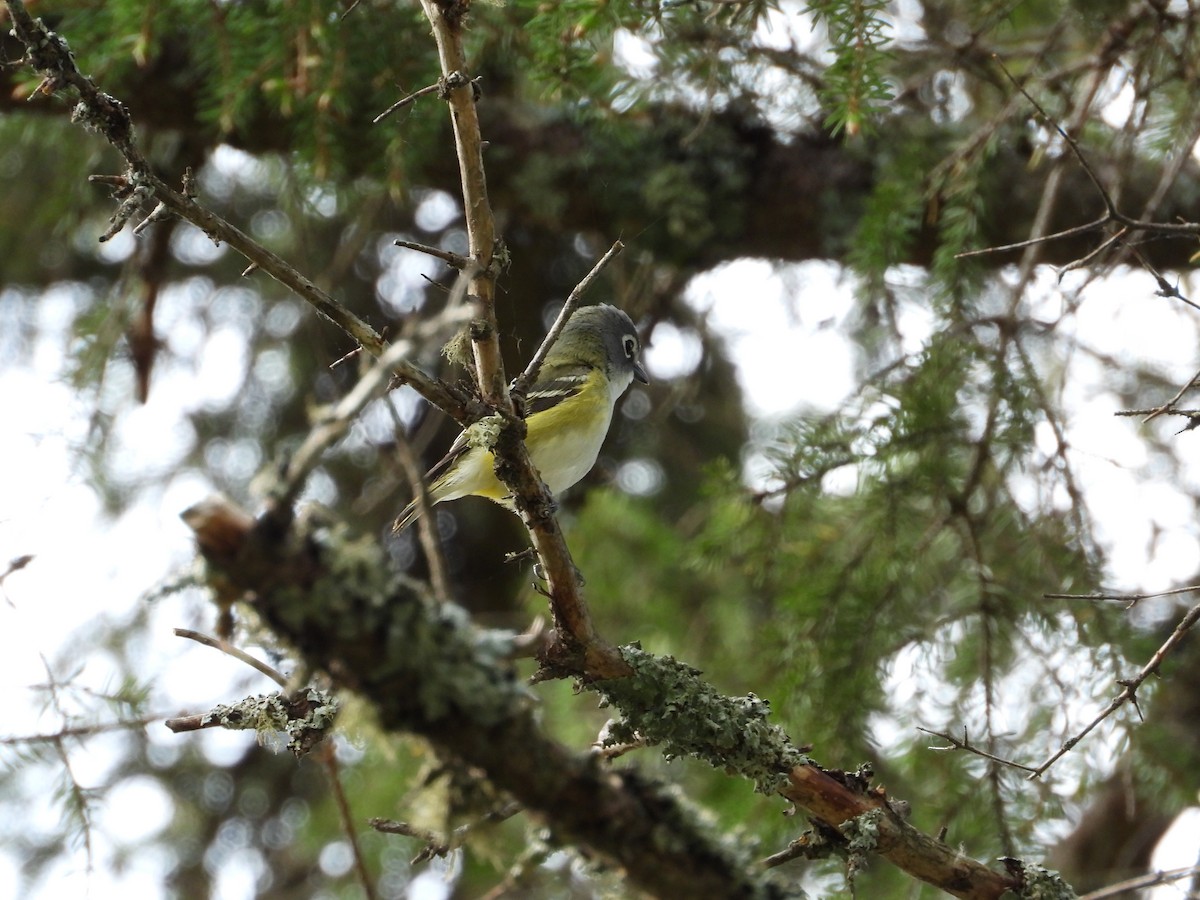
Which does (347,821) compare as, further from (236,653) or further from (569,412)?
(569,412)

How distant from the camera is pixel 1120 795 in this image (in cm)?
496

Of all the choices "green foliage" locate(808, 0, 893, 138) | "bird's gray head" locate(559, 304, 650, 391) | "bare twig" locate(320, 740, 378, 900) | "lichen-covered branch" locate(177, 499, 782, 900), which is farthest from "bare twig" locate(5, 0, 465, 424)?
"bird's gray head" locate(559, 304, 650, 391)

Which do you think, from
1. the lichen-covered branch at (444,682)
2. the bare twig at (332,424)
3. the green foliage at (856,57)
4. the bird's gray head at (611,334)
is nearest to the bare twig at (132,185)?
the bare twig at (332,424)

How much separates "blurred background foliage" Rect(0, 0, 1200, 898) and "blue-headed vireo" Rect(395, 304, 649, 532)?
0.83 ft

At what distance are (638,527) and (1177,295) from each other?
3071 millimetres

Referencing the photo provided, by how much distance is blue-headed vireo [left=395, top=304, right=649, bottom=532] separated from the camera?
12.0 feet

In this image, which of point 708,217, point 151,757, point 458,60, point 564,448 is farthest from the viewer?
point 151,757

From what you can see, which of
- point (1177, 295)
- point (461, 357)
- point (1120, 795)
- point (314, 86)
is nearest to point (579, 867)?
point (461, 357)

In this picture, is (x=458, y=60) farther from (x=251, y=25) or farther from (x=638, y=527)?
(x=638, y=527)

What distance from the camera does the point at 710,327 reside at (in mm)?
5523

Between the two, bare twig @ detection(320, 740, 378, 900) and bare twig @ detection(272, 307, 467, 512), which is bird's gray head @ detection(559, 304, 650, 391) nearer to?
bare twig @ detection(320, 740, 378, 900)

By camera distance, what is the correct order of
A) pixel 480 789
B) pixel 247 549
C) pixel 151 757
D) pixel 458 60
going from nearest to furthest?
pixel 247 549, pixel 480 789, pixel 458 60, pixel 151 757

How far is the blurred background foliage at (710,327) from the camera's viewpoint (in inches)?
130

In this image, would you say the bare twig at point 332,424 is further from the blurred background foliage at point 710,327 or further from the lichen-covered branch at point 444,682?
the blurred background foliage at point 710,327
